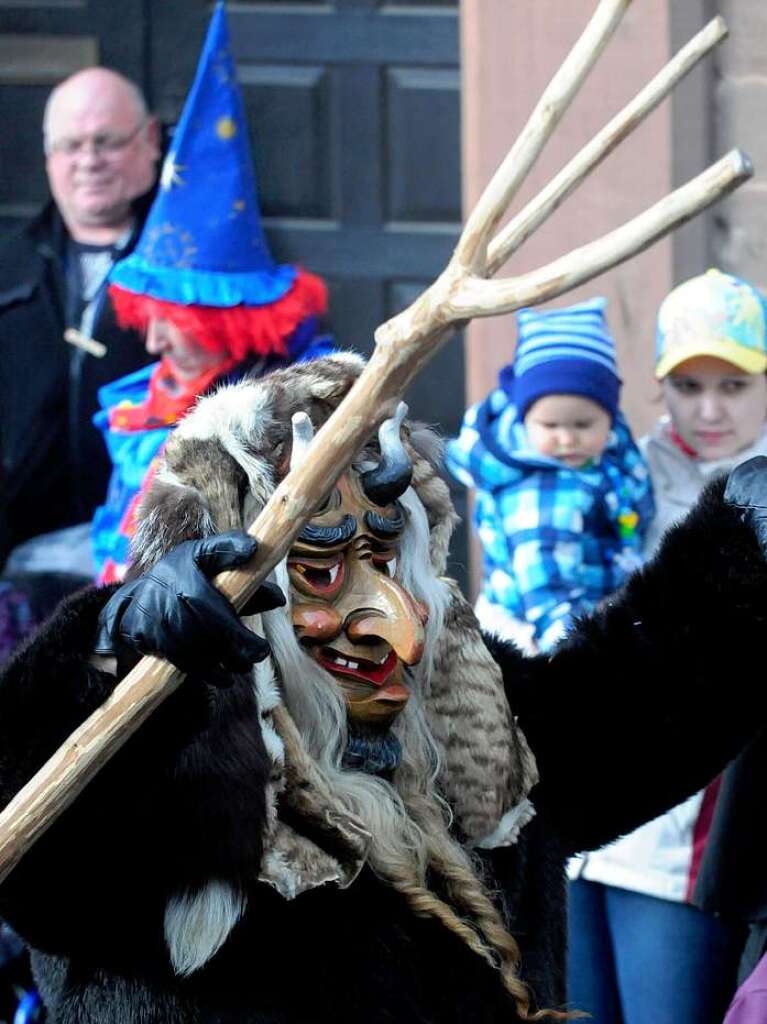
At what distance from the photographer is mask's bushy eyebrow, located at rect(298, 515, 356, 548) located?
2.40m

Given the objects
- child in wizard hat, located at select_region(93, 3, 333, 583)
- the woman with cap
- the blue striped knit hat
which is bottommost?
the woman with cap

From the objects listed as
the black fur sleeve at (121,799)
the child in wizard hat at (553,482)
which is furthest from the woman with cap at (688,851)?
the black fur sleeve at (121,799)

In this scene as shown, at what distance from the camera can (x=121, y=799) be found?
7.16ft

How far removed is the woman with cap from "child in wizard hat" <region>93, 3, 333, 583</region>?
43.1 inches

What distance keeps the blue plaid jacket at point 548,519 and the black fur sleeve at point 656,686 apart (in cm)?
63

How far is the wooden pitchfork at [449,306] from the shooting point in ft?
5.73

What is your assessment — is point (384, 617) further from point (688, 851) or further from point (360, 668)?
point (688, 851)

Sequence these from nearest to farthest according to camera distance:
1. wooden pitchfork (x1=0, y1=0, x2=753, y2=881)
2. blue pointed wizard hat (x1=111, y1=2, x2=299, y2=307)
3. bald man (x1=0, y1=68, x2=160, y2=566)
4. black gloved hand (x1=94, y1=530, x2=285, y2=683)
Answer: wooden pitchfork (x1=0, y1=0, x2=753, y2=881) → black gloved hand (x1=94, y1=530, x2=285, y2=683) → blue pointed wizard hat (x1=111, y1=2, x2=299, y2=307) → bald man (x1=0, y1=68, x2=160, y2=566)

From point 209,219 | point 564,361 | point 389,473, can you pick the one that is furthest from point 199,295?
point 389,473

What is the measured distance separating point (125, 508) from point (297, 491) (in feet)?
7.47

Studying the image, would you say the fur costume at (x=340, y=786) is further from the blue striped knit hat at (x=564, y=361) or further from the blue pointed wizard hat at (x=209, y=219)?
the blue pointed wizard hat at (x=209, y=219)

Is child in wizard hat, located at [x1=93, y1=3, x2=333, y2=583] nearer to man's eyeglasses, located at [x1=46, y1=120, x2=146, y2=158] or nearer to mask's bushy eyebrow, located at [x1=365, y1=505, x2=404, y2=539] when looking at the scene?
man's eyeglasses, located at [x1=46, y1=120, x2=146, y2=158]

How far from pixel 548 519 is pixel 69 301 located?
2014 mm

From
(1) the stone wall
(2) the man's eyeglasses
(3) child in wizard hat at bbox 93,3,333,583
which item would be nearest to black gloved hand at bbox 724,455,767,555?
(3) child in wizard hat at bbox 93,3,333,583
